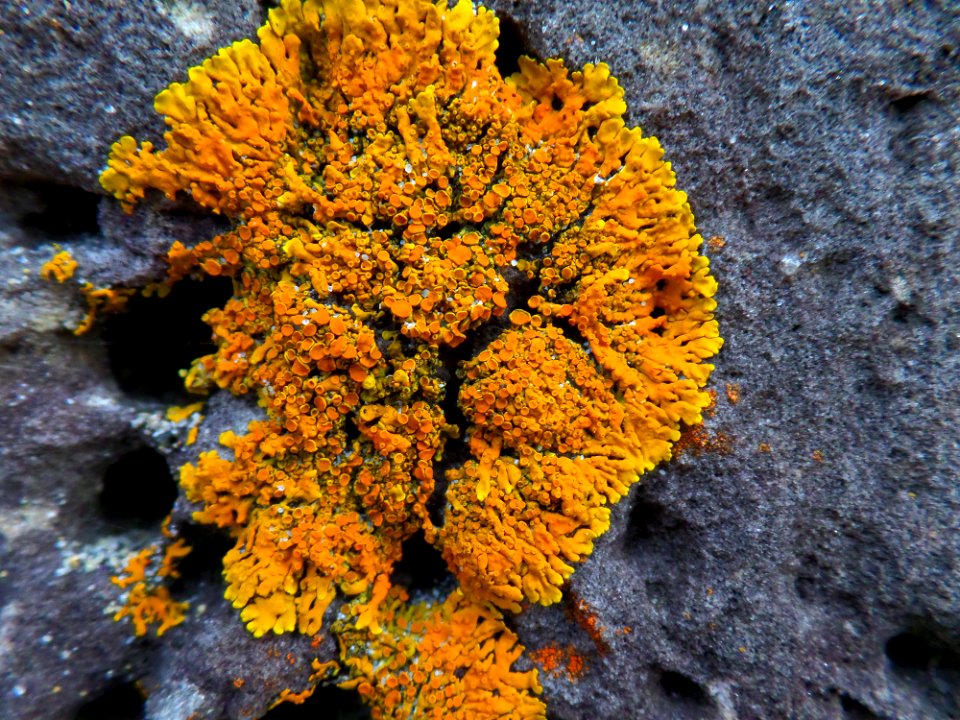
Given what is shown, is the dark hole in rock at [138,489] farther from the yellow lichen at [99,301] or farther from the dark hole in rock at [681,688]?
the dark hole in rock at [681,688]

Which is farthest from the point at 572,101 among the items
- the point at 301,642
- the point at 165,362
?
the point at 301,642

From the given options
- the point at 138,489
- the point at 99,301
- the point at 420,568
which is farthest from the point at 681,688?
the point at 99,301

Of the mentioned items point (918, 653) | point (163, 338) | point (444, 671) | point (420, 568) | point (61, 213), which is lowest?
point (444, 671)

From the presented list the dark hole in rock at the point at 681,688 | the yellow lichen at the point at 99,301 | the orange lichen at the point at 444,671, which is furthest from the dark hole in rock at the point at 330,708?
the yellow lichen at the point at 99,301

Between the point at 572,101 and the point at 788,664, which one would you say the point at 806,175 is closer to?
the point at 572,101

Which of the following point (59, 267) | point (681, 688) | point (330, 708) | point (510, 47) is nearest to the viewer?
point (59, 267)

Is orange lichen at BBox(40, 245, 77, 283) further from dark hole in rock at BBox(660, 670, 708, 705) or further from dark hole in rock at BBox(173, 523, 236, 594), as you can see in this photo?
dark hole in rock at BBox(660, 670, 708, 705)

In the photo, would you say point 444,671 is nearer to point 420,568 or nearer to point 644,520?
point 420,568
